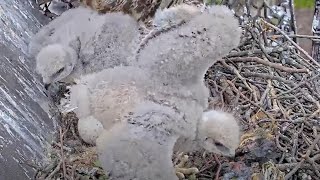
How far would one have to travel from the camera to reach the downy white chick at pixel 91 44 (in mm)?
3205

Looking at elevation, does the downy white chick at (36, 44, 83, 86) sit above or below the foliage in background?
above

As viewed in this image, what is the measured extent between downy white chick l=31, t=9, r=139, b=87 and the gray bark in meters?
0.14

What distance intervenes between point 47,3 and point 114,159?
1502 mm

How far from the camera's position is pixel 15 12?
3.57m

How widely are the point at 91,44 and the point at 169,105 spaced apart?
75 centimetres

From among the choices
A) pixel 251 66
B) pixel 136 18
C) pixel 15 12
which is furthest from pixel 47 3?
pixel 251 66

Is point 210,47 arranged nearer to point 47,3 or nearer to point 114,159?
point 114,159

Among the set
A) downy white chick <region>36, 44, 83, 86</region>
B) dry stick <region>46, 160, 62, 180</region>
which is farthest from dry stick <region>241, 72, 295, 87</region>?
dry stick <region>46, 160, 62, 180</region>

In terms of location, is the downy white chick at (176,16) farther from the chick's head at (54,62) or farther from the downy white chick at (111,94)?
the chick's head at (54,62)

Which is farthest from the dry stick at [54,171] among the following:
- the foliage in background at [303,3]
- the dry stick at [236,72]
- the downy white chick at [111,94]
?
the foliage in background at [303,3]

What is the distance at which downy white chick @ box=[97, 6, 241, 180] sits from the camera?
262cm

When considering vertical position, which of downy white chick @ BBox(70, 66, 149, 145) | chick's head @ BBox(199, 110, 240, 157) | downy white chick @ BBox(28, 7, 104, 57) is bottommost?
chick's head @ BBox(199, 110, 240, 157)

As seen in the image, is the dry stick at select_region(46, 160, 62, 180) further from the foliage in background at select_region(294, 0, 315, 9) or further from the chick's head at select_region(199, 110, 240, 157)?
the foliage in background at select_region(294, 0, 315, 9)

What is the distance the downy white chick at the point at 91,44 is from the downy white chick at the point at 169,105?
0.46 m
